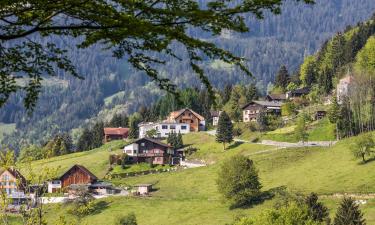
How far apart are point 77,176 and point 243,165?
39532 mm

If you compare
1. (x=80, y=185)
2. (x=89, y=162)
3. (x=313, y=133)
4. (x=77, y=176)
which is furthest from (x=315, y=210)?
(x=89, y=162)

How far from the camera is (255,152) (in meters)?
106

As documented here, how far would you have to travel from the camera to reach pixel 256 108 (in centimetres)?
14288

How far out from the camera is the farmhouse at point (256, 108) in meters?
142

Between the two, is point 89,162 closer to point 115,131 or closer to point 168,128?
point 168,128

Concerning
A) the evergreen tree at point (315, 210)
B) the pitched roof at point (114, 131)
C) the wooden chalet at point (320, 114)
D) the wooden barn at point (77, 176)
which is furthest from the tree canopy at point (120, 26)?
the pitched roof at point (114, 131)

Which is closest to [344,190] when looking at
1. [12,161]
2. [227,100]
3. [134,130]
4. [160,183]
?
[160,183]

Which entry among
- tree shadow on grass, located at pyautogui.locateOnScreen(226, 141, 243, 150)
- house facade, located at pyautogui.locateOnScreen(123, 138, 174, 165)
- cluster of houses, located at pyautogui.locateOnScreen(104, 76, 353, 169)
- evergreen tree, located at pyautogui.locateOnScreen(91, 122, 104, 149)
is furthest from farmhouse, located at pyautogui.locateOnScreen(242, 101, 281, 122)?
evergreen tree, located at pyautogui.locateOnScreen(91, 122, 104, 149)

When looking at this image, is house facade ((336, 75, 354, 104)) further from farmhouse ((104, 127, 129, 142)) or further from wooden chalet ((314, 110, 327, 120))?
farmhouse ((104, 127, 129, 142))

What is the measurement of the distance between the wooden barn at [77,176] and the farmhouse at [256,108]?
52.1 metres

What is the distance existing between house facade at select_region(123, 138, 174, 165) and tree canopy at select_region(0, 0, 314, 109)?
10929cm

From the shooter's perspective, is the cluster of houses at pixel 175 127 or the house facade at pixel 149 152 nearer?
the house facade at pixel 149 152

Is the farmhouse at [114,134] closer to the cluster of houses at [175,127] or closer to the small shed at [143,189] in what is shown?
the cluster of houses at [175,127]

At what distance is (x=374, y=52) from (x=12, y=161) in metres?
129
